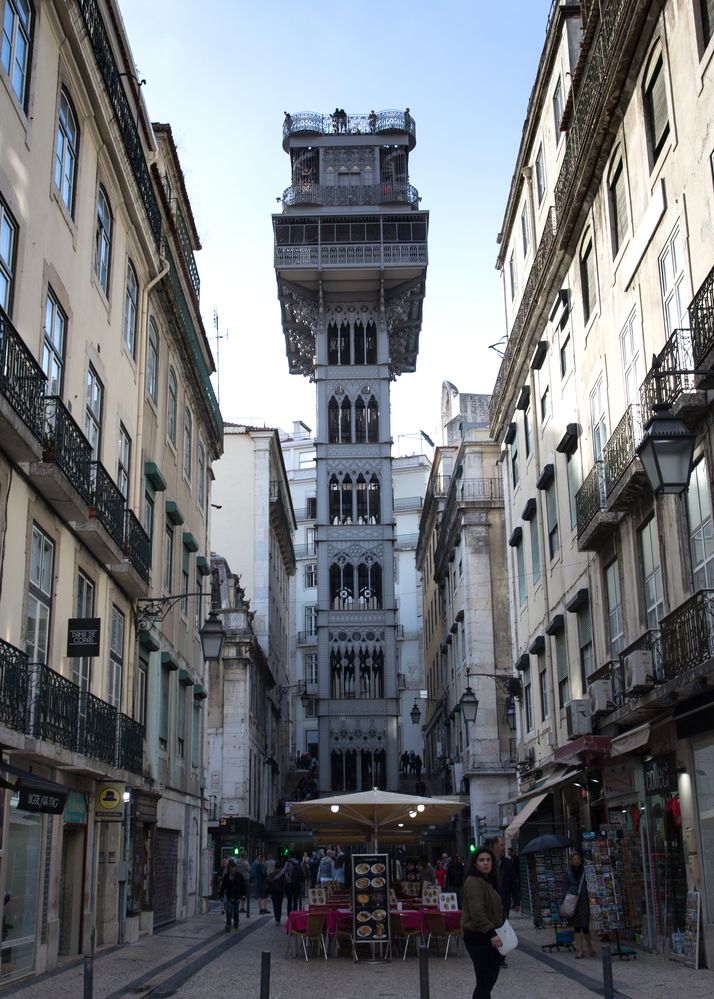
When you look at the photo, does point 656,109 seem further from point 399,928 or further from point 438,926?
point 399,928

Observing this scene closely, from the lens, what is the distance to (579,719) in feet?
65.6

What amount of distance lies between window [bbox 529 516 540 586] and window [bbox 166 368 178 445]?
8729 mm

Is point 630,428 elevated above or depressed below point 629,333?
below

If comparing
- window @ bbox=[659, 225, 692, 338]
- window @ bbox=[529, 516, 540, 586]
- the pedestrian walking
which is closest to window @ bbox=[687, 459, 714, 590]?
window @ bbox=[659, 225, 692, 338]

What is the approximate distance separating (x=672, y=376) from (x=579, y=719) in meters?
7.32

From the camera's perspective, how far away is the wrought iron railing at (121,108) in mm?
17406

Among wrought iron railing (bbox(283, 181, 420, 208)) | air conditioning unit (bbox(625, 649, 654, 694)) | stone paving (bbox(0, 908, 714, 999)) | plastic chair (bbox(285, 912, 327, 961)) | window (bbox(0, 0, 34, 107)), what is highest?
wrought iron railing (bbox(283, 181, 420, 208))

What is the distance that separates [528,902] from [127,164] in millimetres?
18615

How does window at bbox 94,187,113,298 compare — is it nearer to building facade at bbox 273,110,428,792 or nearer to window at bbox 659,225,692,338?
window at bbox 659,225,692,338

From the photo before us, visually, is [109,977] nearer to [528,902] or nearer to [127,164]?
[127,164]

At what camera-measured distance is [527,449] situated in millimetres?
28594

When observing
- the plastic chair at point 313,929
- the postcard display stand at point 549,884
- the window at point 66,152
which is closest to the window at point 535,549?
the postcard display stand at point 549,884

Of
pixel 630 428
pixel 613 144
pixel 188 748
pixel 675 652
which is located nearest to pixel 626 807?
pixel 675 652

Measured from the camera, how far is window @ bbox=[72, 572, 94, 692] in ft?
56.8
